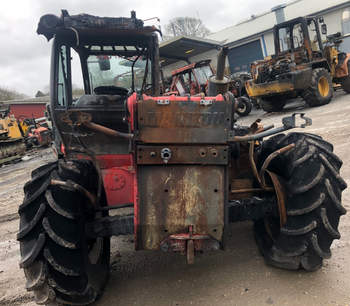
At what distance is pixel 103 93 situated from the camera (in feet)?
11.5

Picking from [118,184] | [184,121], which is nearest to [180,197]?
[184,121]

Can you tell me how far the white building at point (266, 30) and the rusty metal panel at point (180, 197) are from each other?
20212mm

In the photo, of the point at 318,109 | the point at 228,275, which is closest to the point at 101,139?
the point at 228,275

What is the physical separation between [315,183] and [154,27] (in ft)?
6.88

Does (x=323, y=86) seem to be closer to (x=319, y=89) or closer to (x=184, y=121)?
(x=319, y=89)

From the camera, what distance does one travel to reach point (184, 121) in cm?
212

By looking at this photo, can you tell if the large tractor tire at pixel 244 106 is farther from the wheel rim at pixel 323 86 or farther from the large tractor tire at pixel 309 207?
the large tractor tire at pixel 309 207

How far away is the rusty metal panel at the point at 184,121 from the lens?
211 cm

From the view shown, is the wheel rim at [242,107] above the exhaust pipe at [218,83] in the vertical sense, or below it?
above

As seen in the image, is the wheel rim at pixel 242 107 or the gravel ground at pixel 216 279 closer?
the gravel ground at pixel 216 279

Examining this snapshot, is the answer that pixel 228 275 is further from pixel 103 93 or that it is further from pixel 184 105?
pixel 103 93

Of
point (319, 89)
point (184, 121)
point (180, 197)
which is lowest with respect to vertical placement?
point (180, 197)

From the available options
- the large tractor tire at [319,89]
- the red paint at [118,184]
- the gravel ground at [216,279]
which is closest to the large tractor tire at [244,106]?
the large tractor tire at [319,89]

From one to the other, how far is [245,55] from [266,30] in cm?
240
